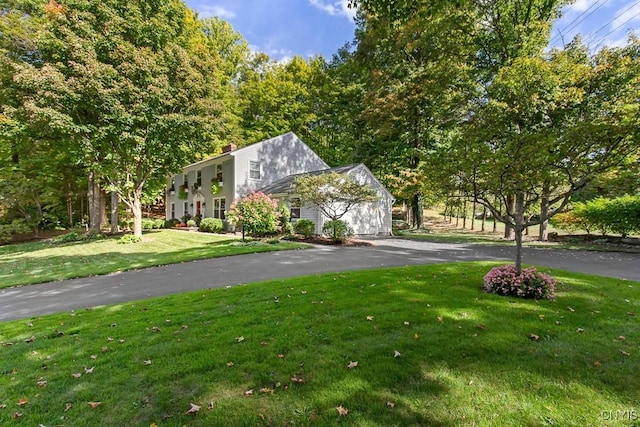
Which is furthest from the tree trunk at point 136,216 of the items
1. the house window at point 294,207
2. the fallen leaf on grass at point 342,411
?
the fallen leaf on grass at point 342,411

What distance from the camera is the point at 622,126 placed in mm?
5477

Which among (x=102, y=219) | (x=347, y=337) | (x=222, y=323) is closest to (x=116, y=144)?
(x=102, y=219)

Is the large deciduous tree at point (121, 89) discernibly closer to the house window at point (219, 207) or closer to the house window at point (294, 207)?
the house window at point (294, 207)

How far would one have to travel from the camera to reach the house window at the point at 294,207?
1997 cm

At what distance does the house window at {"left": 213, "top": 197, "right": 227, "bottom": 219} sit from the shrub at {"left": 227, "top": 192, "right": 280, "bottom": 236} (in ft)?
30.4

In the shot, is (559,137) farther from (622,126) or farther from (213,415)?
(213,415)

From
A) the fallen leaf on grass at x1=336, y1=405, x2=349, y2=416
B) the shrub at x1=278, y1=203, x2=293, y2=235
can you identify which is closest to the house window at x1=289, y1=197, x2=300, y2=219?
the shrub at x1=278, y1=203, x2=293, y2=235

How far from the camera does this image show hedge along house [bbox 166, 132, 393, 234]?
68.6 feet

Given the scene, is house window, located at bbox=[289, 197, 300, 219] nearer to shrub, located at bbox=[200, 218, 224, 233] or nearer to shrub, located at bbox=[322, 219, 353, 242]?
shrub, located at bbox=[322, 219, 353, 242]

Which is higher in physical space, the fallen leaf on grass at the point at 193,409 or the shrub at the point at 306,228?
the shrub at the point at 306,228

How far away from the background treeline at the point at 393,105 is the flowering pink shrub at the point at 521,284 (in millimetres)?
816

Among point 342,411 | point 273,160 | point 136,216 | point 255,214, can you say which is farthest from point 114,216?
point 342,411

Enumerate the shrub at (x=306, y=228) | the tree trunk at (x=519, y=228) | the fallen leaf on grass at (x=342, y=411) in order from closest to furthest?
the fallen leaf on grass at (x=342, y=411) < the tree trunk at (x=519, y=228) < the shrub at (x=306, y=228)

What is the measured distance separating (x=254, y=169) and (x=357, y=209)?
29.3ft
